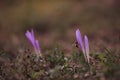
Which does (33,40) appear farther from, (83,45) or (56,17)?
(56,17)

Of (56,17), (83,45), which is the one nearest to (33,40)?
(83,45)

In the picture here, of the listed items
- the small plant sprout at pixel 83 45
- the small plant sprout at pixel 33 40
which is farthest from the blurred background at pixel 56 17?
the small plant sprout at pixel 83 45

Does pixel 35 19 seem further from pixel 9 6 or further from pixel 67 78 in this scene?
pixel 67 78

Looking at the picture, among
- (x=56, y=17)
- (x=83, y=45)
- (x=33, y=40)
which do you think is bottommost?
(x=83, y=45)

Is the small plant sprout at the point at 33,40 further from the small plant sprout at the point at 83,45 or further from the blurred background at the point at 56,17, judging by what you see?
the blurred background at the point at 56,17

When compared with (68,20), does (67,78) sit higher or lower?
lower

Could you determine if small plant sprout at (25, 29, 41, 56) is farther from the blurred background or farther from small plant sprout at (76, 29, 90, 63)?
the blurred background

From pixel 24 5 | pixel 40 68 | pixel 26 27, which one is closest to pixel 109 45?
pixel 40 68

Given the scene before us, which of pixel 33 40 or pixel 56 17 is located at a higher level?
pixel 56 17
